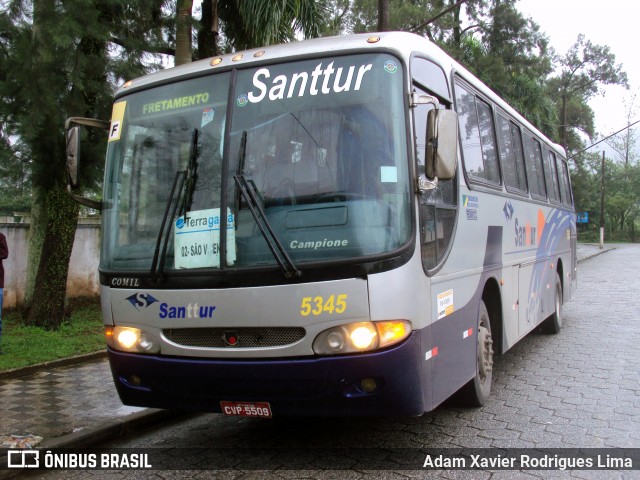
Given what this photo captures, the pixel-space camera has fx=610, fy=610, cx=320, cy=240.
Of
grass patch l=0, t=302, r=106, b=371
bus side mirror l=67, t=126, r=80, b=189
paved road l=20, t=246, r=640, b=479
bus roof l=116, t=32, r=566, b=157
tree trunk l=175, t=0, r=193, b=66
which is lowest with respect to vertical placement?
paved road l=20, t=246, r=640, b=479

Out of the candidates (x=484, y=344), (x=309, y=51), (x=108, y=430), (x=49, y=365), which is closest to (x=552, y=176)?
(x=484, y=344)

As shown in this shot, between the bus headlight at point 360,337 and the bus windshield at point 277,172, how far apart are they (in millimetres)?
441

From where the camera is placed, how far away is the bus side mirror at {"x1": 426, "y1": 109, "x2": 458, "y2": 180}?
4066 millimetres

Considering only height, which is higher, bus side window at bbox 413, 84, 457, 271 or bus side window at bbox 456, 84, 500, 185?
bus side window at bbox 456, 84, 500, 185

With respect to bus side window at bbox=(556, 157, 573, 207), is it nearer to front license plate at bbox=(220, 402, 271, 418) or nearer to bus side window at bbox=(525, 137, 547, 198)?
→ bus side window at bbox=(525, 137, 547, 198)

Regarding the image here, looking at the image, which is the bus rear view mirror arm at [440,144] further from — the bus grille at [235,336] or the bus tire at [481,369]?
the bus tire at [481,369]

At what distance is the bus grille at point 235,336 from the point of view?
3969mm

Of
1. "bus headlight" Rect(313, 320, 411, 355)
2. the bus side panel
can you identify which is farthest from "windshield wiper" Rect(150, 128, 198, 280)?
the bus side panel

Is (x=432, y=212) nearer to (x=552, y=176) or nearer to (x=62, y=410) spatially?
(x=62, y=410)

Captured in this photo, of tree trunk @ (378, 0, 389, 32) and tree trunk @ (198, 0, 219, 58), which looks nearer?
tree trunk @ (198, 0, 219, 58)

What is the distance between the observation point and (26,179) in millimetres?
9094

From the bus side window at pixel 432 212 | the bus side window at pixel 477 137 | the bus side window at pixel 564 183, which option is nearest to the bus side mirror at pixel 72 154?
the bus side window at pixel 432 212

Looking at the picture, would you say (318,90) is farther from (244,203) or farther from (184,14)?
(184,14)

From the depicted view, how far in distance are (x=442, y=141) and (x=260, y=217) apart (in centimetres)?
132
